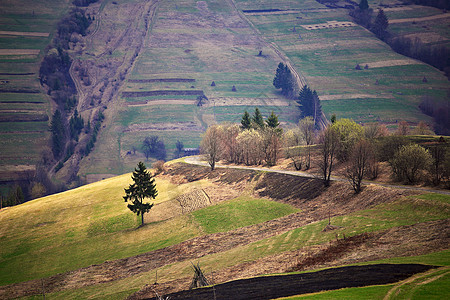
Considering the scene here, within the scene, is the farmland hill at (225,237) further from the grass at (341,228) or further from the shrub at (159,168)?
the shrub at (159,168)

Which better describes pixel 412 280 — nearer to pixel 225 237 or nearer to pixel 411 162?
pixel 411 162

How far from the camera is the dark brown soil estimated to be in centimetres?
3609

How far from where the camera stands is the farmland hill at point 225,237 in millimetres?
42281

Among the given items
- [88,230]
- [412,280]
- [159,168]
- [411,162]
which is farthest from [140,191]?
[412,280]

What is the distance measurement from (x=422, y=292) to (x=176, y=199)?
6676 cm

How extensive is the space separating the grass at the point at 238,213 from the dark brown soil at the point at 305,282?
26.3m

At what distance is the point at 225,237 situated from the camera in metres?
65.9

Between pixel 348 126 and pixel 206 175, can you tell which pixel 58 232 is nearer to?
pixel 206 175

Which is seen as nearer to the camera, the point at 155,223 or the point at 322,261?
the point at 322,261

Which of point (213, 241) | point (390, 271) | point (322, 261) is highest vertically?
point (390, 271)

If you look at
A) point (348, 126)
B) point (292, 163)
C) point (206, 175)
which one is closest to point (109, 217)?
point (206, 175)

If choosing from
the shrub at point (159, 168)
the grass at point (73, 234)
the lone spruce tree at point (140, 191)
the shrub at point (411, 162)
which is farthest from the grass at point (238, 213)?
the shrub at point (159, 168)

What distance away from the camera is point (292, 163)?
97.4 m

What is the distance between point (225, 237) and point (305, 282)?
1088 inches
